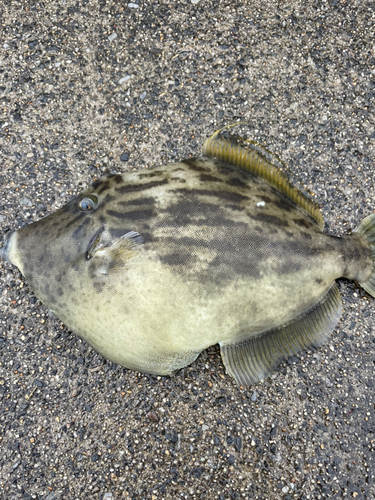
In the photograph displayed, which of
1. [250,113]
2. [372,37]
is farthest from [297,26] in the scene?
[250,113]

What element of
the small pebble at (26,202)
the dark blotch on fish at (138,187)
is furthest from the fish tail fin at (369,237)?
the small pebble at (26,202)

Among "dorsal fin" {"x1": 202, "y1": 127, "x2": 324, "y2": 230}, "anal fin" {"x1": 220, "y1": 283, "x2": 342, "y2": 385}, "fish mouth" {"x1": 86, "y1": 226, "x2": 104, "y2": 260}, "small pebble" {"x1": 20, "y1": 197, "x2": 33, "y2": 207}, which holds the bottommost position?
"anal fin" {"x1": 220, "y1": 283, "x2": 342, "y2": 385}

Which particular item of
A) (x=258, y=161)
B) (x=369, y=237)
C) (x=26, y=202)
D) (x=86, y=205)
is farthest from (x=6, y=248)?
(x=369, y=237)

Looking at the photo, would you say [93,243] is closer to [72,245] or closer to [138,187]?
[72,245]

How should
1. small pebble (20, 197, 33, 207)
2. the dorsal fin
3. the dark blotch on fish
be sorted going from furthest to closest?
1. small pebble (20, 197, 33, 207)
2. the dorsal fin
3. the dark blotch on fish

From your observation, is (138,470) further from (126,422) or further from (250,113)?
(250,113)

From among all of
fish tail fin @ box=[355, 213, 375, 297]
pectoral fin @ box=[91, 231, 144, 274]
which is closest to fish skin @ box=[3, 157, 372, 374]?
pectoral fin @ box=[91, 231, 144, 274]

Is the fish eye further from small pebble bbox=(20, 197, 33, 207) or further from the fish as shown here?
small pebble bbox=(20, 197, 33, 207)

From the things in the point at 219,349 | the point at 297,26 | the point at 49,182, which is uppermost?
the point at 297,26
